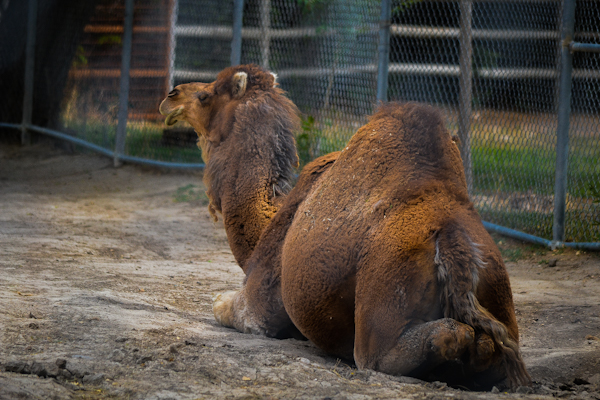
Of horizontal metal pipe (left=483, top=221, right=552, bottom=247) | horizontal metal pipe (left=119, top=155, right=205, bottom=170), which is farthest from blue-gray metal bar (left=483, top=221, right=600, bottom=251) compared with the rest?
horizontal metal pipe (left=119, top=155, right=205, bottom=170)

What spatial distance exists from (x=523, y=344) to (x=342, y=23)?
16.7 ft

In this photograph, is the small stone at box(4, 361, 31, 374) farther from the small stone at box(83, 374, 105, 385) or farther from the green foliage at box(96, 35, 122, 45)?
the green foliage at box(96, 35, 122, 45)

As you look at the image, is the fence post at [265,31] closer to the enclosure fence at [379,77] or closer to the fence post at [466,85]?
the enclosure fence at [379,77]

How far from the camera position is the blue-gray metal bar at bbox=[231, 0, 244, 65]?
865 centimetres

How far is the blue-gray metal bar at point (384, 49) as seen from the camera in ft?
22.1

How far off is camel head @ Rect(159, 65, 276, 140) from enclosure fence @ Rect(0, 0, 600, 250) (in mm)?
2479

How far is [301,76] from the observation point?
8477mm

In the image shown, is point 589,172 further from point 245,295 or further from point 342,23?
point 245,295

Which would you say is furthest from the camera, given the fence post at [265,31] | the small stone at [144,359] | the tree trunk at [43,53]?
the tree trunk at [43,53]

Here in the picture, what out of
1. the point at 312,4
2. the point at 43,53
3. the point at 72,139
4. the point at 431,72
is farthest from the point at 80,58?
the point at 431,72

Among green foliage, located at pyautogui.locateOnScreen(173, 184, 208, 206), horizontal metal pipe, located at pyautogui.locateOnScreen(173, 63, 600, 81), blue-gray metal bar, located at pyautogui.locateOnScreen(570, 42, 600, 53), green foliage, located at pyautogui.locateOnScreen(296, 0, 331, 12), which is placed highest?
green foliage, located at pyautogui.locateOnScreen(296, 0, 331, 12)

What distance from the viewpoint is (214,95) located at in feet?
15.2

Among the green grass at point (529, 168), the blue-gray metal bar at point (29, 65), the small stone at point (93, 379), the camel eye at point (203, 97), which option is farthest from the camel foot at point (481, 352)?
the blue-gray metal bar at point (29, 65)

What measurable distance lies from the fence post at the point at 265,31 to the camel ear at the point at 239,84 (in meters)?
4.47
